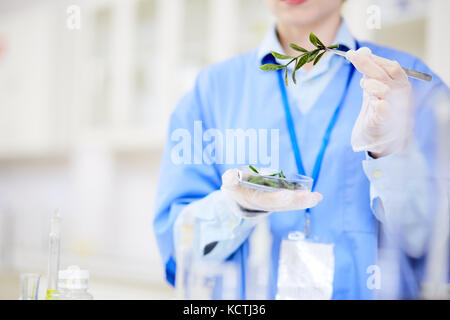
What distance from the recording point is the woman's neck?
71 cm

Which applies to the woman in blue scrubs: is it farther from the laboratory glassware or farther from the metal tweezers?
the laboratory glassware

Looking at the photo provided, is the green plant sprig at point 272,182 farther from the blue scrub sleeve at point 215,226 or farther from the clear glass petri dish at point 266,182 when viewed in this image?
the blue scrub sleeve at point 215,226

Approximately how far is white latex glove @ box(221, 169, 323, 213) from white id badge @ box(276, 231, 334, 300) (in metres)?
0.15

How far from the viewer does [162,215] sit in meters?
0.84

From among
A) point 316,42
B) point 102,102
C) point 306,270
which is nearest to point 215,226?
point 306,270

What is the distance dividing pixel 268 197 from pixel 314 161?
0.15 metres

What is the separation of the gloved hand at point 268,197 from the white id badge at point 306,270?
0.15 m

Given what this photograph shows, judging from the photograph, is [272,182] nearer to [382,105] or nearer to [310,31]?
[382,105]

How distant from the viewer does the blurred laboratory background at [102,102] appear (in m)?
2.69

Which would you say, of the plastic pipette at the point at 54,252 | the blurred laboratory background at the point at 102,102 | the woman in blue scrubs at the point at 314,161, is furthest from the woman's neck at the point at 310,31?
the blurred laboratory background at the point at 102,102

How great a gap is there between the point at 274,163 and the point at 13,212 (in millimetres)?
3153
